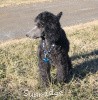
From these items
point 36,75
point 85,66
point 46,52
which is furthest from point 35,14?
point 46,52

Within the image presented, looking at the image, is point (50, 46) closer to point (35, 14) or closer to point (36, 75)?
point (36, 75)

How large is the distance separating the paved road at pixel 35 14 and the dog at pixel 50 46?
6.15 m

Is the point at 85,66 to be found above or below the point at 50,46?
below

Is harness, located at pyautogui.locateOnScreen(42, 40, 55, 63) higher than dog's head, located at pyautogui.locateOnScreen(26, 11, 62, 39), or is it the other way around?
dog's head, located at pyautogui.locateOnScreen(26, 11, 62, 39)

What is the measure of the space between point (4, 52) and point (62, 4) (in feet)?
44.6

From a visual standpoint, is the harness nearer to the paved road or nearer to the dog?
the dog

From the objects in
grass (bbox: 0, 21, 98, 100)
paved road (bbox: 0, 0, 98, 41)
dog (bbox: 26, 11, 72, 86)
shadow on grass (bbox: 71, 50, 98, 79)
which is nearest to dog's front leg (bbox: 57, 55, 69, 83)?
dog (bbox: 26, 11, 72, 86)

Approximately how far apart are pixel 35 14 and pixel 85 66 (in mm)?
10934

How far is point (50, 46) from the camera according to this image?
614 cm

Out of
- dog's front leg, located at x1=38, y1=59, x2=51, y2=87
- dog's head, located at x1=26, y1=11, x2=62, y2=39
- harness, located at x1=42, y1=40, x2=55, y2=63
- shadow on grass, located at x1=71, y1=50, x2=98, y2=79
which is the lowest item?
shadow on grass, located at x1=71, y1=50, x2=98, y2=79

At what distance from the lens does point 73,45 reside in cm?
912

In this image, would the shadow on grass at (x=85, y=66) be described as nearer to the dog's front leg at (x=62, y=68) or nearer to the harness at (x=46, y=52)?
the dog's front leg at (x=62, y=68)

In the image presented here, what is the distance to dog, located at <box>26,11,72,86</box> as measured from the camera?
5828 mm

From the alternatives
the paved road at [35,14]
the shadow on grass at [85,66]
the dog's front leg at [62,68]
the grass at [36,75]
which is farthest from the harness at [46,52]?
the paved road at [35,14]
